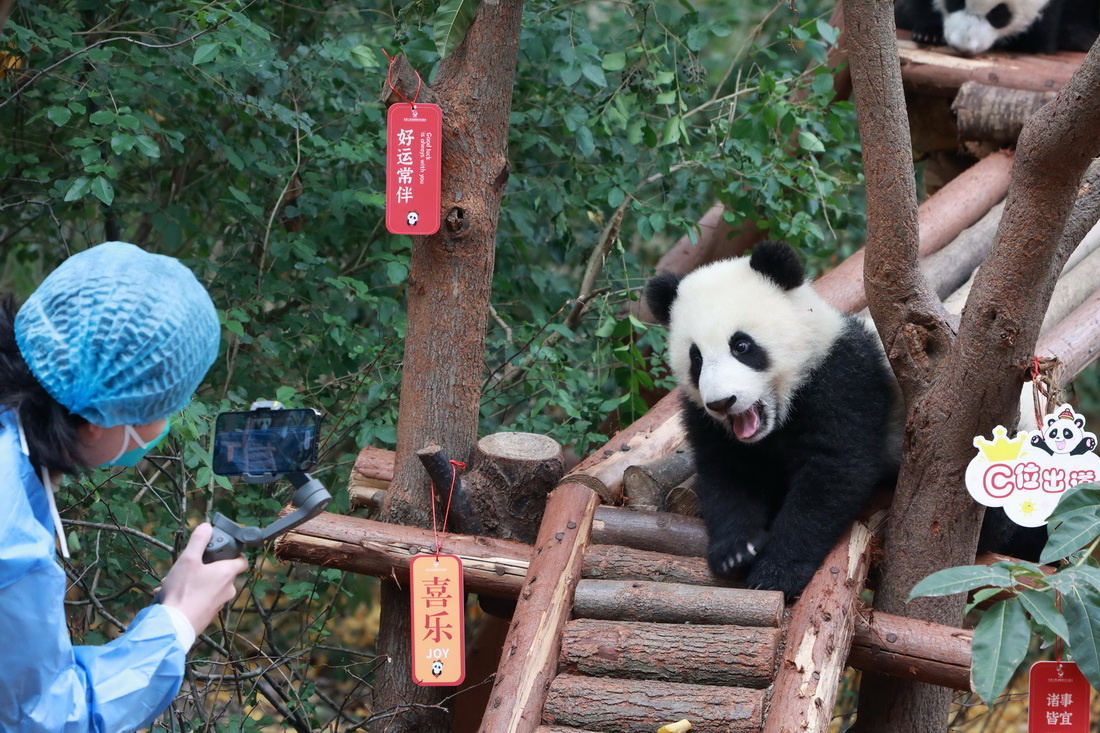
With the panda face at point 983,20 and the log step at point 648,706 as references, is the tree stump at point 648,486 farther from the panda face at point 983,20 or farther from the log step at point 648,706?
the panda face at point 983,20

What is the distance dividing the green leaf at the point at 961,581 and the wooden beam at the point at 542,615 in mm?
897

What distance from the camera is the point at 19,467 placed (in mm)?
1510

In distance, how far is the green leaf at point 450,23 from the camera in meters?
2.74

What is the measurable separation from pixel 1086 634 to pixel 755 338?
3.59ft

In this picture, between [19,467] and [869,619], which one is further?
[869,619]

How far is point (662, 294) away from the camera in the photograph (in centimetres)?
300

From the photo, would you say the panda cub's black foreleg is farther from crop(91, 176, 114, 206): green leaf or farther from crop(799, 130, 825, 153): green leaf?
crop(91, 176, 114, 206): green leaf

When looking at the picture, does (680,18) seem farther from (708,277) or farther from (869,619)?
(869,619)

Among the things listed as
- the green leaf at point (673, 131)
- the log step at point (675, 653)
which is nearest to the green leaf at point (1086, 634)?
the log step at point (675, 653)

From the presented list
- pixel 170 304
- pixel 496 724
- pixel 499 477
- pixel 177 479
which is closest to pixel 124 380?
pixel 170 304

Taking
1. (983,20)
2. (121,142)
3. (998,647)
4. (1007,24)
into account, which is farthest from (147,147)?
(1007,24)

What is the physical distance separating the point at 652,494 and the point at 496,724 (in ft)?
2.94

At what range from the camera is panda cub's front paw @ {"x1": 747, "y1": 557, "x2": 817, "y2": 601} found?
2.50 m

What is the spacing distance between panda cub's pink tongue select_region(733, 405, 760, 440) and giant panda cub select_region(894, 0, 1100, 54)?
2977 millimetres
